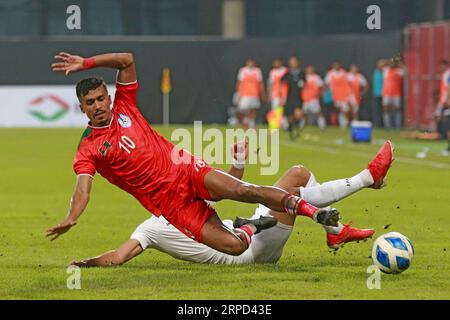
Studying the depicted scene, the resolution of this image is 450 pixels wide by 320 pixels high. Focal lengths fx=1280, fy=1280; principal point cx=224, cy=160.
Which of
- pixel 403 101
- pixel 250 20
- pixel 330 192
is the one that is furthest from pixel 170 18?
pixel 330 192

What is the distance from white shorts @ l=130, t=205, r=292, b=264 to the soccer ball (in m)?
0.91

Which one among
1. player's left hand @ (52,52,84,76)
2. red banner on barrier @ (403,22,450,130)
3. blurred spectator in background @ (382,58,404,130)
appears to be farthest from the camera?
blurred spectator in background @ (382,58,404,130)

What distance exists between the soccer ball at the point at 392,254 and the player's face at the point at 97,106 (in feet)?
8.82

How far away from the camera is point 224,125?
48031 mm

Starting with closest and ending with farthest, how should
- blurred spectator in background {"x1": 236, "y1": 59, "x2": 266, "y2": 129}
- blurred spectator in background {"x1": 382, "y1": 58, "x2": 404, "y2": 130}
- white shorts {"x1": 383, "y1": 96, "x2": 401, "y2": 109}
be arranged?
blurred spectator in background {"x1": 382, "y1": 58, "x2": 404, "y2": 130}
blurred spectator in background {"x1": 236, "y1": 59, "x2": 266, "y2": 129}
white shorts {"x1": 383, "y1": 96, "x2": 401, "y2": 109}

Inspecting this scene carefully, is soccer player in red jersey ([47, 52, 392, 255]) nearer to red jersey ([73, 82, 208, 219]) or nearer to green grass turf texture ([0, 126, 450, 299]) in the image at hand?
red jersey ([73, 82, 208, 219])

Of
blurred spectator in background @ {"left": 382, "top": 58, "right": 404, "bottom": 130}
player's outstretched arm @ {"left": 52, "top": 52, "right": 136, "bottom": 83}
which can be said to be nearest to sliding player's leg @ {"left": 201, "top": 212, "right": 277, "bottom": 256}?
player's outstretched arm @ {"left": 52, "top": 52, "right": 136, "bottom": 83}

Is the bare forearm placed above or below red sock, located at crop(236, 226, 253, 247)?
above

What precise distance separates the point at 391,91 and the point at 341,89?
2.44 meters

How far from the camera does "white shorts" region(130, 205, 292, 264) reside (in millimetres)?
11828

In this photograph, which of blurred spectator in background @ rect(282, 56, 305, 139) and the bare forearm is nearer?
the bare forearm

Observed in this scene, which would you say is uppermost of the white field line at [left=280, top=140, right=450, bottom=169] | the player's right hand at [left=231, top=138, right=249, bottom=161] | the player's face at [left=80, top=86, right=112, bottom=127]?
the player's face at [left=80, top=86, right=112, bottom=127]

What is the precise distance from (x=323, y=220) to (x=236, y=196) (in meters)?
0.92
